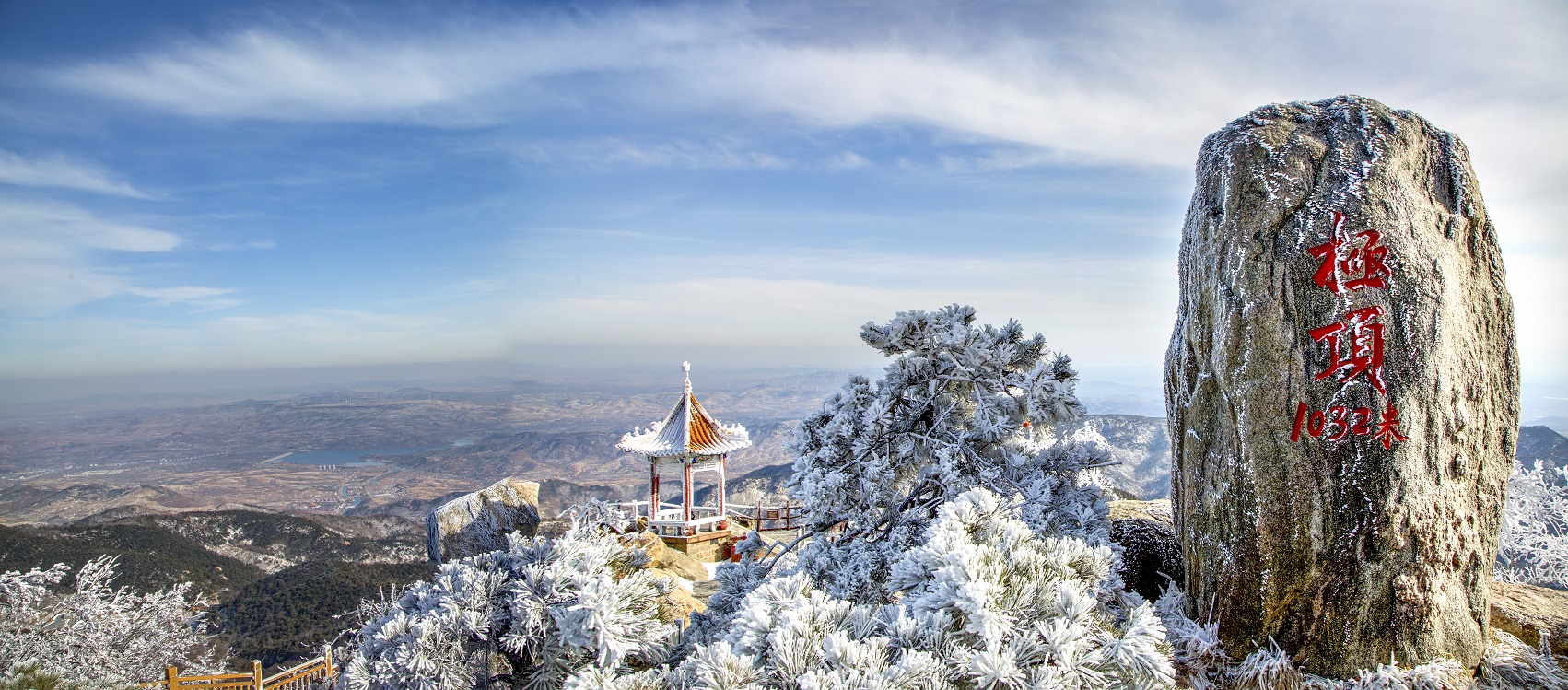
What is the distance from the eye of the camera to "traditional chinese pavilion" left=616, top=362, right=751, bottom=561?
13.2 metres

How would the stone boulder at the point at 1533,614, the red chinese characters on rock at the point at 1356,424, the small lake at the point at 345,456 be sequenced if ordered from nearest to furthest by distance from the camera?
the red chinese characters on rock at the point at 1356,424
the stone boulder at the point at 1533,614
the small lake at the point at 345,456

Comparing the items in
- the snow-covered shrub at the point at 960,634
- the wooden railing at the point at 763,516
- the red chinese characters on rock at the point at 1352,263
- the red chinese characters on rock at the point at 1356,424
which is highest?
the red chinese characters on rock at the point at 1352,263

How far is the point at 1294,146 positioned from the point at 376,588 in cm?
2048

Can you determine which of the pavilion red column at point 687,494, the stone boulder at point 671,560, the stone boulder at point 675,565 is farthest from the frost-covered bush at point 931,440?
the pavilion red column at point 687,494

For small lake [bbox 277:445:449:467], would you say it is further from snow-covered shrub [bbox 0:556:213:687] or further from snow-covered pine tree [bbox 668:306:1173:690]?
snow-covered pine tree [bbox 668:306:1173:690]

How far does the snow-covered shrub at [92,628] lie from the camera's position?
36.0 ft

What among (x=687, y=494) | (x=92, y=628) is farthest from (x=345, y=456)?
(x=687, y=494)

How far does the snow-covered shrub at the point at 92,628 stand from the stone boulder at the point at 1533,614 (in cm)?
1474

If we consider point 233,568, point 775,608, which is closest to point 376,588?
point 233,568

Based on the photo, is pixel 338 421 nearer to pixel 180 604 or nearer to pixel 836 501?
pixel 180 604

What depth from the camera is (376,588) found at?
1845cm

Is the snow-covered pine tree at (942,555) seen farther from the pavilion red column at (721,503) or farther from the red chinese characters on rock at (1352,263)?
the pavilion red column at (721,503)

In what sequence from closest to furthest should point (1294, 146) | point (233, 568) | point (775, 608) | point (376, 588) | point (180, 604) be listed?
point (775, 608)
point (1294, 146)
point (180, 604)
point (376, 588)
point (233, 568)

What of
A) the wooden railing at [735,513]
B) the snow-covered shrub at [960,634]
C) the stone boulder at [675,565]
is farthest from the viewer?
the wooden railing at [735,513]
